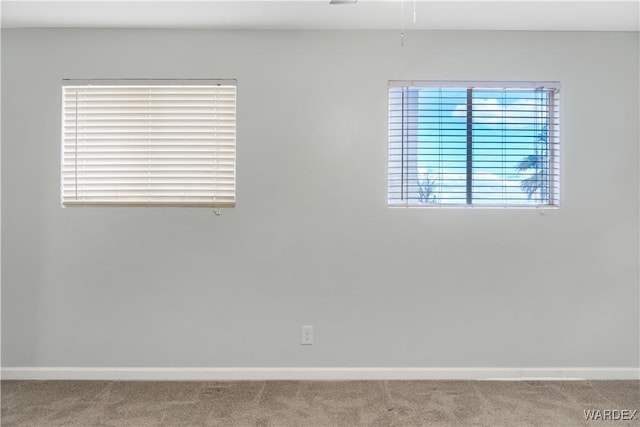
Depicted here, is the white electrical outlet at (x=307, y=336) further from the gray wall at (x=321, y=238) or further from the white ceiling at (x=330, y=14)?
the white ceiling at (x=330, y=14)

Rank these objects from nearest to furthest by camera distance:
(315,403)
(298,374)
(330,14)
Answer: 1. (315,403)
2. (330,14)
3. (298,374)

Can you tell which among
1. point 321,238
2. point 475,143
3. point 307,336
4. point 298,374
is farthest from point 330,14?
point 298,374

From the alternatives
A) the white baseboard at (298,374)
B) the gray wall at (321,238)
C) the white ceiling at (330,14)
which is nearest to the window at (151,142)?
the gray wall at (321,238)

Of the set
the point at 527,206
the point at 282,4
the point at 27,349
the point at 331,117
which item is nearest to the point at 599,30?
the point at 527,206

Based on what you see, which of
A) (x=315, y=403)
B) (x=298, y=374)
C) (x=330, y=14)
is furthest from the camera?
(x=298, y=374)

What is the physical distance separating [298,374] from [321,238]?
2.89 ft

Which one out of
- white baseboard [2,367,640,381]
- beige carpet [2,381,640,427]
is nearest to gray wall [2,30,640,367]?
white baseboard [2,367,640,381]

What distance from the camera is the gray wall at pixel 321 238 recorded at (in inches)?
101

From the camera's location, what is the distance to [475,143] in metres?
2.64

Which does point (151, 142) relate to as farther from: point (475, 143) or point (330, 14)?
point (475, 143)

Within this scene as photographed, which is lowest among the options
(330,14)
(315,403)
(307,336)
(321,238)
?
(315,403)

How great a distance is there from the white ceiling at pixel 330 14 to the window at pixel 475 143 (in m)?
0.41

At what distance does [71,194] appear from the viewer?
260 cm

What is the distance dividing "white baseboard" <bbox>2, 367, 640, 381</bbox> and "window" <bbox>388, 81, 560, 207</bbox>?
108 centimetres
